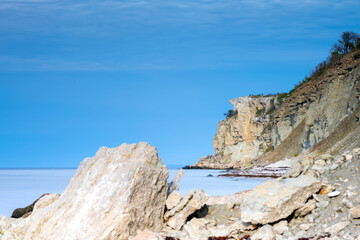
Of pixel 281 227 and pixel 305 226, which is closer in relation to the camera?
pixel 305 226

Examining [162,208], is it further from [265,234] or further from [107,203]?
[265,234]

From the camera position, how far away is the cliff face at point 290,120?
137 feet

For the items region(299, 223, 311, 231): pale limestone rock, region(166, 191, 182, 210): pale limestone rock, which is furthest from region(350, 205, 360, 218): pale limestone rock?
region(166, 191, 182, 210): pale limestone rock

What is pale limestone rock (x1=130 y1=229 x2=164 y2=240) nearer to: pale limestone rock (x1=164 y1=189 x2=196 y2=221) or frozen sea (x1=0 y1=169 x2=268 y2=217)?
pale limestone rock (x1=164 y1=189 x2=196 y2=221)

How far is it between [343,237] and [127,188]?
5.08 metres

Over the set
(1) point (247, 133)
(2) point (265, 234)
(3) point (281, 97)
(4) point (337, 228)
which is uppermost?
(3) point (281, 97)

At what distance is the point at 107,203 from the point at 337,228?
5.36 meters

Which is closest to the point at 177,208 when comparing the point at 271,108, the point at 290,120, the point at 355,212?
the point at 355,212

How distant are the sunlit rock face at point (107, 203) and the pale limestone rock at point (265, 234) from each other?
2.74 m

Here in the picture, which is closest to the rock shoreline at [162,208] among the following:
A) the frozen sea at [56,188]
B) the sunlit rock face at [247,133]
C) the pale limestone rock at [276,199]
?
the pale limestone rock at [276,199]

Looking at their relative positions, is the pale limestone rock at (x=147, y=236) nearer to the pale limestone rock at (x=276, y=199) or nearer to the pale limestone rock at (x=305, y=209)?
the pale limestone rock at (x=276, y=199)

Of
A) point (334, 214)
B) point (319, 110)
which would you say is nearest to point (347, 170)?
point (334, 214)

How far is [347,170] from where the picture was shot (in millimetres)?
11906

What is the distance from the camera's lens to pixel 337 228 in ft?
30.6
